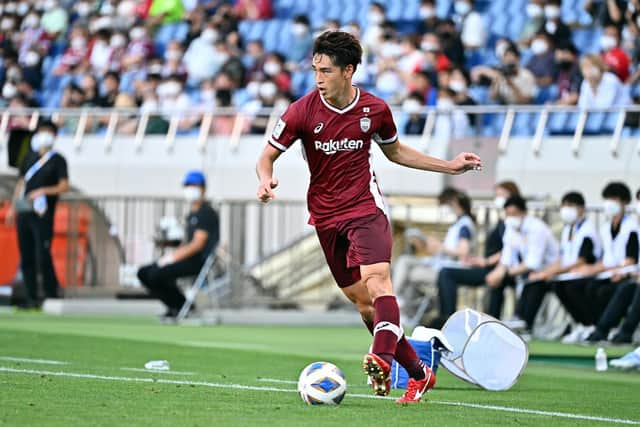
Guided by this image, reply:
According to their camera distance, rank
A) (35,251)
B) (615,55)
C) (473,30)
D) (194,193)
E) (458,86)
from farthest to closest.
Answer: (473,30) → (458,86) → (615,55) → (35,251) → (194,193)

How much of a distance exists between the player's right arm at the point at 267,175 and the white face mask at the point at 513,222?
29.2 ft

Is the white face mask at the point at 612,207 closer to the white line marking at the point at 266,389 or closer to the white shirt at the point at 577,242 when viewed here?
the white shirt at the point at 577,242

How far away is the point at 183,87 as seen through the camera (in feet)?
84.3

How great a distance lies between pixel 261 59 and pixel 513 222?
9.45 metres

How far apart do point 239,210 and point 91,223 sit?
7.38 feet

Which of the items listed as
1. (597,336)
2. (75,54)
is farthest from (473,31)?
(75,54)

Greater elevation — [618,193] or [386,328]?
[618,193]

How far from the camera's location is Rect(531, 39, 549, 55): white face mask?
2138 centimetres

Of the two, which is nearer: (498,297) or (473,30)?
(498,297)

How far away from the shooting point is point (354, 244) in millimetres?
8156

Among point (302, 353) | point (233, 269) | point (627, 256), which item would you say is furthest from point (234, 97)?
point (302, 353)

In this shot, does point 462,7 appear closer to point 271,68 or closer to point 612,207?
point 271,68

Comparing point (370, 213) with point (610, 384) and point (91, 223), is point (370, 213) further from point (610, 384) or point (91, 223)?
point (91, 223)

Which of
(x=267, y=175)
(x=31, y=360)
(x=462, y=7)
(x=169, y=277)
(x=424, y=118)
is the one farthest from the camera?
(x=462, y=7)
